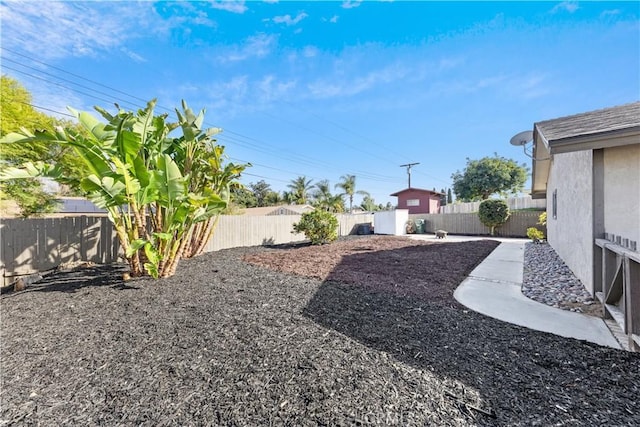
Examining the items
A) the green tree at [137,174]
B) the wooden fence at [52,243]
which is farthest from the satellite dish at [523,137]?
the wooden fence at [52,243]

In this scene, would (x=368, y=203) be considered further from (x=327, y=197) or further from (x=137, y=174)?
(x=137, y=174)

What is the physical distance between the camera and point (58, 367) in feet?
7.71

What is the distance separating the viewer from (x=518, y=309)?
3.82 metres

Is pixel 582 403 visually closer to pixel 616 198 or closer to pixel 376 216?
pixel 616 198

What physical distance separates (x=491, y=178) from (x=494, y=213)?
41.6ft

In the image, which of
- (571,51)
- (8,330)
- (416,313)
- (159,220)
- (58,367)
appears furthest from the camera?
(571,51)

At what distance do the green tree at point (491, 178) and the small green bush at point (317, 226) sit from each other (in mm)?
22785

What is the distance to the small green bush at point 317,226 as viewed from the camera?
1094 centimetres

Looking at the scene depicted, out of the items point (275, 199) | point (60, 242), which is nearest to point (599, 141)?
point (60, 242)

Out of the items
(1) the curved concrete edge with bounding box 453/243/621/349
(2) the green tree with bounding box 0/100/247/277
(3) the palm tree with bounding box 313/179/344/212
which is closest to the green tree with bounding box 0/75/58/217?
(2) the green tree with bounding box 0/100/247/277

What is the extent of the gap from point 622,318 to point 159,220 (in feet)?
23.2

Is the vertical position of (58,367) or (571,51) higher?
(571,51)

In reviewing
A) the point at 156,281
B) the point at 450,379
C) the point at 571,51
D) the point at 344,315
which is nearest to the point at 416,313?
the point at 344,315

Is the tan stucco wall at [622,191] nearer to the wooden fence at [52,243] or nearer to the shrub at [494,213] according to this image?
the wooden fence at [52,243]
